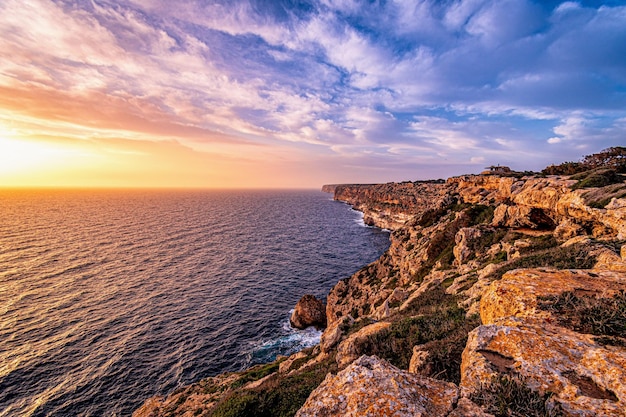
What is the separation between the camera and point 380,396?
5.39m

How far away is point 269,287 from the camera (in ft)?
177

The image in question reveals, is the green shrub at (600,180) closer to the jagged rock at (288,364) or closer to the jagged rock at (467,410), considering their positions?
the jagged rock at (467,410)

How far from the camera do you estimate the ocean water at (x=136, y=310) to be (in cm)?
2974

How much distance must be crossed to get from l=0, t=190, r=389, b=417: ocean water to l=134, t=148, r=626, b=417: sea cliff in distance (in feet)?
36.2

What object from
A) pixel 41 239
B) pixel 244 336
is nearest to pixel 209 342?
pixel 244 336

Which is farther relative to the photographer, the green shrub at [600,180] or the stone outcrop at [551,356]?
the green shrub at [600,180]

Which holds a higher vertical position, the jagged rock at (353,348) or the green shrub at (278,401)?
the jagged rock at (353,348)

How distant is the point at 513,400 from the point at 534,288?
17.8ft

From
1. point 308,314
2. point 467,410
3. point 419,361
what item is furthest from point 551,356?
point 308,314

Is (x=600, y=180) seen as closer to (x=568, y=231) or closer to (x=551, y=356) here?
(x=568, y=231)

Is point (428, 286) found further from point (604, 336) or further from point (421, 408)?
point (421, 408)

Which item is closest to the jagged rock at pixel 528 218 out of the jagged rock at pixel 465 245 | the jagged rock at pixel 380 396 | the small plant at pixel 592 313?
the jagged rock at pixel 465 245

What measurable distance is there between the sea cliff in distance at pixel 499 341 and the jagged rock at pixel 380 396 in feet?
0.08

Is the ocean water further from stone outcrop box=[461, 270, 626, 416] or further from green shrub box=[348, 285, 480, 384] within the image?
stone outcrop box=[461, 270, 626, 416]
